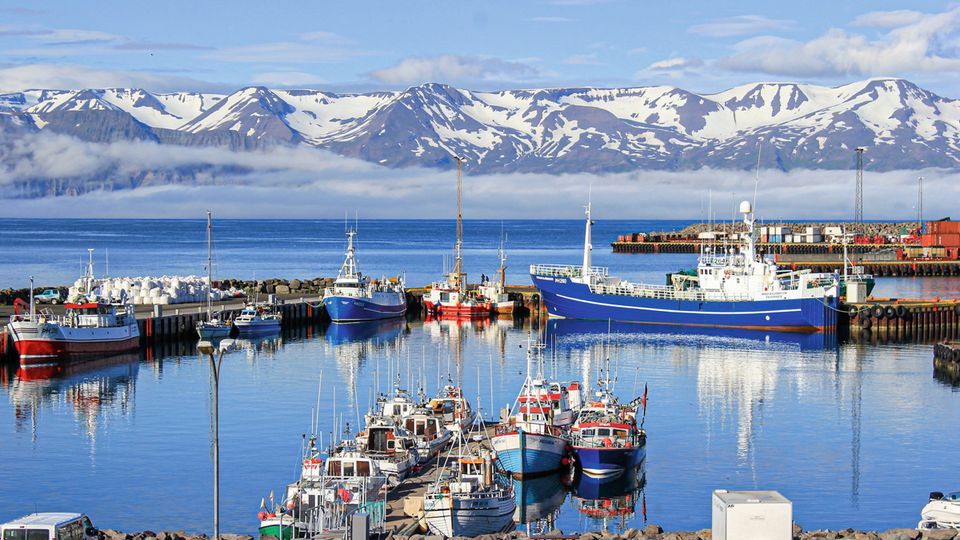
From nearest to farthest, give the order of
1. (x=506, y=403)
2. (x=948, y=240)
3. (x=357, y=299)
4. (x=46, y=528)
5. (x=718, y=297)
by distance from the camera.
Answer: (x=46, y=528) → (x=506, y=403) → (x=718, y=297) → (x=357, y=299) → (x=948, y=240)

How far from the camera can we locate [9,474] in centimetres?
3759

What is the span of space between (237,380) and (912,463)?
28068mm

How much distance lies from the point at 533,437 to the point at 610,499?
2557mm

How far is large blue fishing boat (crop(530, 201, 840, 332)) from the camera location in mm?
75625

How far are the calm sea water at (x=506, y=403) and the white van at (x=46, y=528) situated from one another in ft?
22.4

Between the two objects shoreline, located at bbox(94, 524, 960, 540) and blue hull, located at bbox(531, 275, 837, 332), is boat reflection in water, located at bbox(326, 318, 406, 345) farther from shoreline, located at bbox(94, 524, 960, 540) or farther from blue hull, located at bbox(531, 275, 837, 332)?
shoreline, located at bbox(94, 524, 960, 540)

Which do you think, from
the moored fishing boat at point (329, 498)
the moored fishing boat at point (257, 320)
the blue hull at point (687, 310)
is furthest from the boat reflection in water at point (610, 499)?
the blue hull at point (687, 310)

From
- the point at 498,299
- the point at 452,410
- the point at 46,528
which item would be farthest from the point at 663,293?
the point at 46,528

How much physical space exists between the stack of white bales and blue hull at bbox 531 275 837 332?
20441 millimetres

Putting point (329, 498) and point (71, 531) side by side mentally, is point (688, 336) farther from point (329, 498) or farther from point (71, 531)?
point (71, 531)

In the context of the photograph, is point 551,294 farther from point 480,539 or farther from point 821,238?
point 821,238

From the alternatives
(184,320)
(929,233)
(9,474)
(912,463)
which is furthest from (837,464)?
(929,233)

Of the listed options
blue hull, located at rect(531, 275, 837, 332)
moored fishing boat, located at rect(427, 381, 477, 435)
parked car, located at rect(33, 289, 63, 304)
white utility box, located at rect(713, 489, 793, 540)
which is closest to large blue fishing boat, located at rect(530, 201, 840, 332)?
blue hull, located at rect(531, 275, 837, 332)

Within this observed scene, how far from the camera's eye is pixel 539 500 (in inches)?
1355
